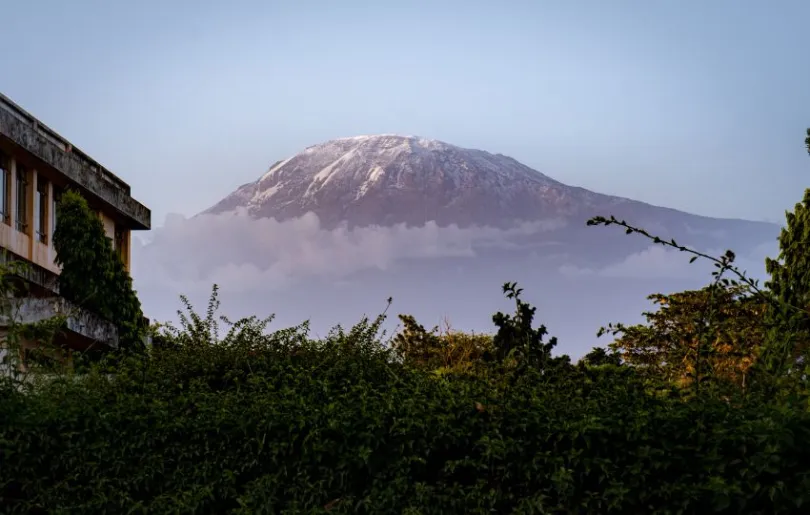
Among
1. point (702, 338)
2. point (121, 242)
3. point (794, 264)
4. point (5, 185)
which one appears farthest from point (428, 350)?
point (121, 242)

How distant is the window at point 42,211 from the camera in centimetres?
2933

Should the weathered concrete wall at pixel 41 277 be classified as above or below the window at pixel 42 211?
below

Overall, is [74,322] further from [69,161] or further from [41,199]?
[69,161]

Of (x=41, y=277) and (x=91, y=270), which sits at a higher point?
(x=91, y=270)

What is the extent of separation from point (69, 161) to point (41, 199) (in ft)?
4.12

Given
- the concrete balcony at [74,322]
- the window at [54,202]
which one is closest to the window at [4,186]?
the window at [54,202]

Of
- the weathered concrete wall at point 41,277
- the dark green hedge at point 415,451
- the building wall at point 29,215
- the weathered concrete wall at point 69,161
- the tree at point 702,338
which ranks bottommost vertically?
the dark green hedge at point 415,451

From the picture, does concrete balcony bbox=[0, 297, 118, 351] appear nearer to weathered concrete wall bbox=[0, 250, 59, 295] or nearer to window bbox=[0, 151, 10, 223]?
weathered concrete wall bbox=[0, 250, 59, 295]

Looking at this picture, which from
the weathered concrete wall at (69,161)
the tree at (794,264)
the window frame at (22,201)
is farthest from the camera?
the window frame at (22,201)

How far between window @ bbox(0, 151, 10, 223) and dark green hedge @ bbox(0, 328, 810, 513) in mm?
18326

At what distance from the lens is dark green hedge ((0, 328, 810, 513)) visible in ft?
26.3

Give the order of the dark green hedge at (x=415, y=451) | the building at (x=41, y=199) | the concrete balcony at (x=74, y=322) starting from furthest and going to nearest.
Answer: the building at (x=41, y=199)
the concrete balcony at (x=74, y=322)
the dark green hedge at (x=415, y=451)

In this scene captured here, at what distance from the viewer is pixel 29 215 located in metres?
28.7

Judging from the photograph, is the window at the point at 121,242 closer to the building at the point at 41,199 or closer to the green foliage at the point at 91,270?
the building at the point at 41,199
